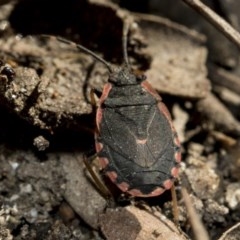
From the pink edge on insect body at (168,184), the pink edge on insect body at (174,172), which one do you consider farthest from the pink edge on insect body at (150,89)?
the pink edge on insect body at (168,184)

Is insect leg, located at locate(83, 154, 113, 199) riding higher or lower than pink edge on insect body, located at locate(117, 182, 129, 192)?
lower

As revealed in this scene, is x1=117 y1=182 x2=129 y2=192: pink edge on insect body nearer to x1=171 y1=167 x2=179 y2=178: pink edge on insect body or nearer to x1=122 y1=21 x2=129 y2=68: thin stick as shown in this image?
x1=171 y1=167 x2=179 y2=178: pink edge on insect body

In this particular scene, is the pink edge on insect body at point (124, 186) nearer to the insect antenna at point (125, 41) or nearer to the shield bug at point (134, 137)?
the shield bug at point (134, 137)

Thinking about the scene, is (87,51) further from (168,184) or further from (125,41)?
(168,184)

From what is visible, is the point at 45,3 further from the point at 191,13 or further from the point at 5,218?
the point at 5,218

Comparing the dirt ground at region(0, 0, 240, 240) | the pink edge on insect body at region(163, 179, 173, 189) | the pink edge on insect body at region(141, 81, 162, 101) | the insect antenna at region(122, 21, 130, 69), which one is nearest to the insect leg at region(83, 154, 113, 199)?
the dirt ground at region(0, 0, 240, 240)
